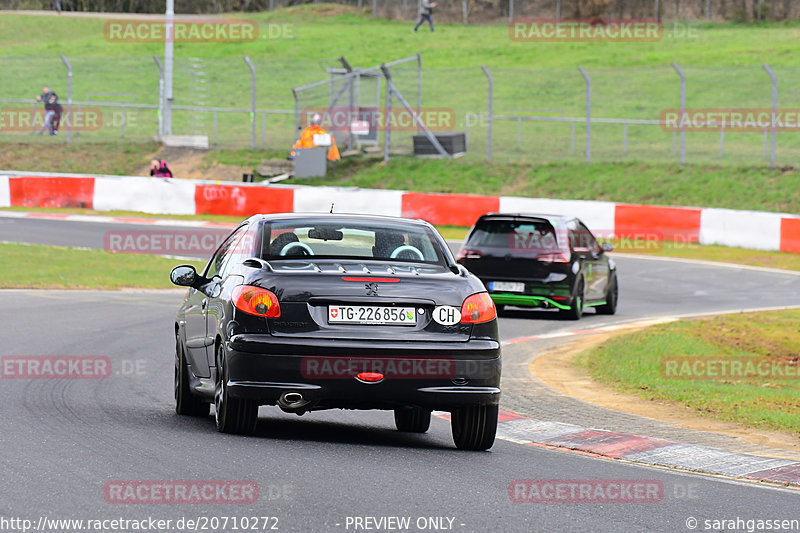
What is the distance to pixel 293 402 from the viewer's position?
8.13 m

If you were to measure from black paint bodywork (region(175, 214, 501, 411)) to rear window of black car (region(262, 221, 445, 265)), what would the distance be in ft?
1.50

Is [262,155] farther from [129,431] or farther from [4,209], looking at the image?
[129,431]

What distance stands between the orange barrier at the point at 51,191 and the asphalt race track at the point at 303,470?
23461 mm

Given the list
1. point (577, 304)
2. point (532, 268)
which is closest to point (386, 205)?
point (577, 304)

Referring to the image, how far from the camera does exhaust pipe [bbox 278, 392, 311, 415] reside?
8.04 meters

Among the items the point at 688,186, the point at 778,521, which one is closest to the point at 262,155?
the point at 688,186

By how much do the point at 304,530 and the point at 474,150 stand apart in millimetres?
34044

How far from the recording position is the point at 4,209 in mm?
34875

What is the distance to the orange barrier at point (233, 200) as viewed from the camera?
33.3 meters

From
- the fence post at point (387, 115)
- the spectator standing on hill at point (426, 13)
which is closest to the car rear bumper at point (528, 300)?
the fence post at point (387, 115)
